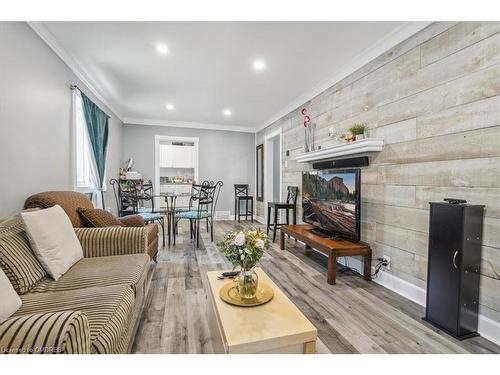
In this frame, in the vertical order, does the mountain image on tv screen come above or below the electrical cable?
above

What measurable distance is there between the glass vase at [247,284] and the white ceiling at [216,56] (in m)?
2.20

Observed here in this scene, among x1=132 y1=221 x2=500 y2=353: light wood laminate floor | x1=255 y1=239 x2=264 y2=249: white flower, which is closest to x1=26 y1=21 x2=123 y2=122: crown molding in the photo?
x1=132 y1=221 x2=500 y2=353: light wood laminate floor

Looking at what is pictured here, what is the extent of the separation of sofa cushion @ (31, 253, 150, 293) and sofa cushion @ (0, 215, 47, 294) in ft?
0.21

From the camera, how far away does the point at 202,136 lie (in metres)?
6.42

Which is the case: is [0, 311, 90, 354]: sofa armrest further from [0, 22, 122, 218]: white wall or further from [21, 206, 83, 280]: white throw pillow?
[0, 22, 122, 218]: white wall

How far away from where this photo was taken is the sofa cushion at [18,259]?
1322 mm

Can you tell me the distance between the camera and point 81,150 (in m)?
3.46

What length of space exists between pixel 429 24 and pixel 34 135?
3.73m

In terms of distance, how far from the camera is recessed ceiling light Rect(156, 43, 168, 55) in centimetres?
261

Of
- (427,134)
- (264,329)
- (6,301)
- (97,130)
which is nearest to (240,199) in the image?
(97,130)

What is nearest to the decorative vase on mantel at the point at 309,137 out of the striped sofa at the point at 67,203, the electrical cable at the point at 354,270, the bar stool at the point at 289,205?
the bar stool at the point at 289,205

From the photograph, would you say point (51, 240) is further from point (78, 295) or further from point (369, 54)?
point (369, 54)

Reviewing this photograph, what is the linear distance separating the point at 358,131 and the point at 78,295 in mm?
2908

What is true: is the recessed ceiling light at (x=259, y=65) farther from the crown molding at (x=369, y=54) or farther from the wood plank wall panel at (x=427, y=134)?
the wood plank wall panel at (x=427, y=134)
